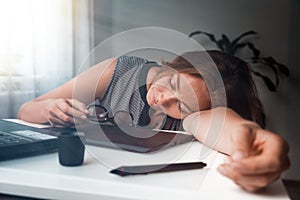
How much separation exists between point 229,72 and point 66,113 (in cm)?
40

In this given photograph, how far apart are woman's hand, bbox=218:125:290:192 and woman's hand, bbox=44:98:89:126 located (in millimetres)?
430

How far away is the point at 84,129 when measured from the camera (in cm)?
73

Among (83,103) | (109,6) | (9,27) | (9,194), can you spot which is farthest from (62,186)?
(109,6)

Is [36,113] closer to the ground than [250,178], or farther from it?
closer to the ground

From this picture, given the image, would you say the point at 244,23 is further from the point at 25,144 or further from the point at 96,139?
the point at 25,144

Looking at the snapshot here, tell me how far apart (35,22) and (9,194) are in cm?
135

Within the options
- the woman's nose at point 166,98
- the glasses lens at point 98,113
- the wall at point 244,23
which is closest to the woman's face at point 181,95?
the woman's nose at point 166,98

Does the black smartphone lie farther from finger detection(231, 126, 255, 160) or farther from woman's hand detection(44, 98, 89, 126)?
woman's hand detection(44, 98, 89, 126)

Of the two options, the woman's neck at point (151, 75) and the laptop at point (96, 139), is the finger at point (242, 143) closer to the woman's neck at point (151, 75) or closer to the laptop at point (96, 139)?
the laptop at point (96, 139)

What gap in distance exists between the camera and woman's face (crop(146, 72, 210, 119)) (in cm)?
78

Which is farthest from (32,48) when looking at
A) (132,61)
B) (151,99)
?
(151,99)

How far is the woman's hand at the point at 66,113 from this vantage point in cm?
78

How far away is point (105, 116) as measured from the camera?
85cm

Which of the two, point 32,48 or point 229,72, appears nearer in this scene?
point 229,72
